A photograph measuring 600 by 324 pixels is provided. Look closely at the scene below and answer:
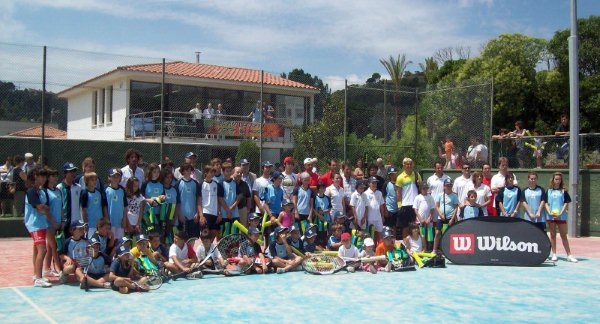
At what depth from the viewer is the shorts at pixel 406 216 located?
40.8 ft

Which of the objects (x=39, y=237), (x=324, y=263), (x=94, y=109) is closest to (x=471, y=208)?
(x=324, y=263)

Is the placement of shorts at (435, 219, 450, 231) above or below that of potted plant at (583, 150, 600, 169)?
below

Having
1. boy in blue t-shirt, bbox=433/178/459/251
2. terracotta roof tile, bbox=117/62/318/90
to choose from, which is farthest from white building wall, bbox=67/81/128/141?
boy in blue t-shirt, bbox=433/178/459/251

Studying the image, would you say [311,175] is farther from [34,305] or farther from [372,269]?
[34,305]

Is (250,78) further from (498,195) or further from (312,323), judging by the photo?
(312,323)

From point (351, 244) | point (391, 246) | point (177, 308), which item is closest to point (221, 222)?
point (351, 244)

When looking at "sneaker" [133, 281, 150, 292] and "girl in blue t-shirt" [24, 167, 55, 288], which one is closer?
"sneaker" [133, 281, 150, 292]

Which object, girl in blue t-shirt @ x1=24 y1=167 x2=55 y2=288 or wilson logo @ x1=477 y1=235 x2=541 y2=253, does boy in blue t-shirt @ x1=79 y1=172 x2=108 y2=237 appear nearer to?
girl in blue t-shirt @ x1=24 y1=167 x2=55 y2=288

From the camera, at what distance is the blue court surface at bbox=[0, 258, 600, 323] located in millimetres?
6852

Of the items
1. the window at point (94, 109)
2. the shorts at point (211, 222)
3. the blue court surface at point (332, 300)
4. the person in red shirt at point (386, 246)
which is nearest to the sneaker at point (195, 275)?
the blue court surface at point (332, 300)

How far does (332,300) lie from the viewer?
7840 mm

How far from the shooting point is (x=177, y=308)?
7.24 meters

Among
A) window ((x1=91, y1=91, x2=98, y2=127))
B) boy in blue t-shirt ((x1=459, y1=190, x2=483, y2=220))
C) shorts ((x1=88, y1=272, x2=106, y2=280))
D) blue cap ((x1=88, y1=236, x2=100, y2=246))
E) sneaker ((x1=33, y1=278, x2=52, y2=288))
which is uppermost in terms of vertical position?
window ((x1=91, y1=91, x2=98, y2=127))

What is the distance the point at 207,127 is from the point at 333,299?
480 inches
